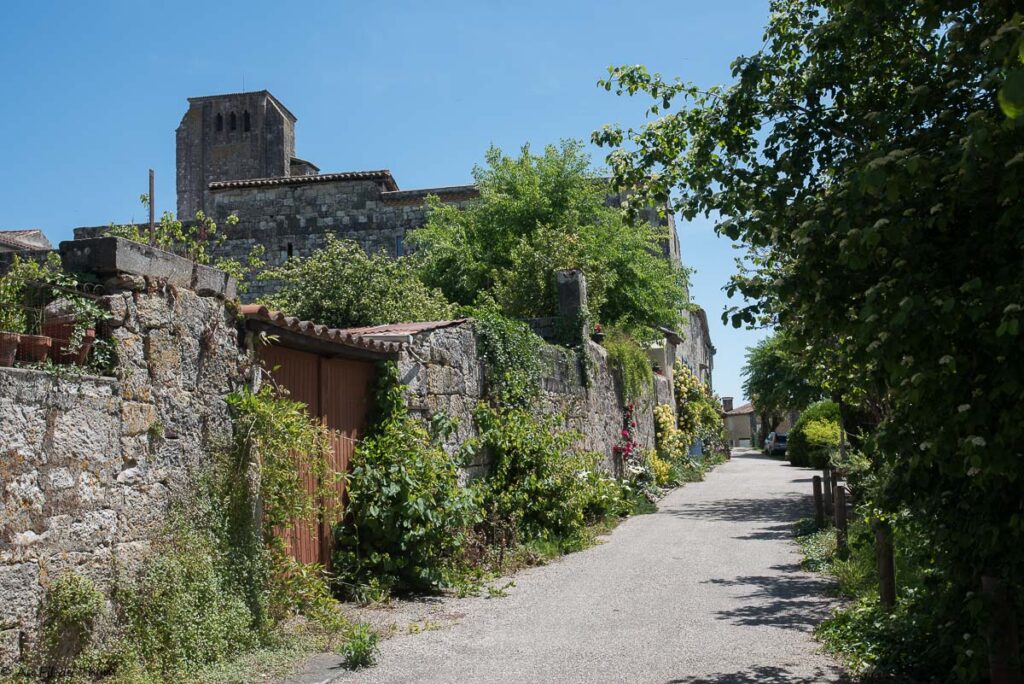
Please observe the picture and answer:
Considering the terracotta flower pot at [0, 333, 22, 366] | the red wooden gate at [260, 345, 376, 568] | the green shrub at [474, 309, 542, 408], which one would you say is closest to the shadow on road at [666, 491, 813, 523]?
the green shrub at [474, 309, 542, 408]

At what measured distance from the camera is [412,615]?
24.7 ft

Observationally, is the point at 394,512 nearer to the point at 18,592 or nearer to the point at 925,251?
the point at 18,592

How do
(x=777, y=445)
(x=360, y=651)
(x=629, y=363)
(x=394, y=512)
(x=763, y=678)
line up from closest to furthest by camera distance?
(x=763, y=678) < (x=360, y=651) < (x=394, y=512) < (x=629, y=363) < (x=777, y=445)

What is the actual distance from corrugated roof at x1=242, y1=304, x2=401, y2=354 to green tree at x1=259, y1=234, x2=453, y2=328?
476 cm

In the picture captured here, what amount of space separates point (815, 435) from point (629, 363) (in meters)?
11.9

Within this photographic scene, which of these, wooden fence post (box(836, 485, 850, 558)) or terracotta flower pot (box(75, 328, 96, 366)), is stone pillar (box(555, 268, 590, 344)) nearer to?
wooden fence post (box(836, 485, 850, 558))

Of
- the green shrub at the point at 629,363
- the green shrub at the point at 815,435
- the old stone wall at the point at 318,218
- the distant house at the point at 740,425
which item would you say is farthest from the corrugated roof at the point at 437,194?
the distant house at the point at 740,425

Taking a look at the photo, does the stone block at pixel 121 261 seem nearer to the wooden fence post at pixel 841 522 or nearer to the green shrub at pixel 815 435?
the wooden fence post at pixel 841 522

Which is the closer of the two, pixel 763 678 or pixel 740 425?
pixel 763 678

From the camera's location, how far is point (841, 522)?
379 inches

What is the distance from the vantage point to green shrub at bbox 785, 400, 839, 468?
86.7ft

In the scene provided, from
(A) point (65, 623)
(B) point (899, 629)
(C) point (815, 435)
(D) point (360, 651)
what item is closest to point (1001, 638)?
(B) point (899, 629)

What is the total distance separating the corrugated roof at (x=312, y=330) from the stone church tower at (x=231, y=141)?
124 ft

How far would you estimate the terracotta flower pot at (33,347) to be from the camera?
4859mm
